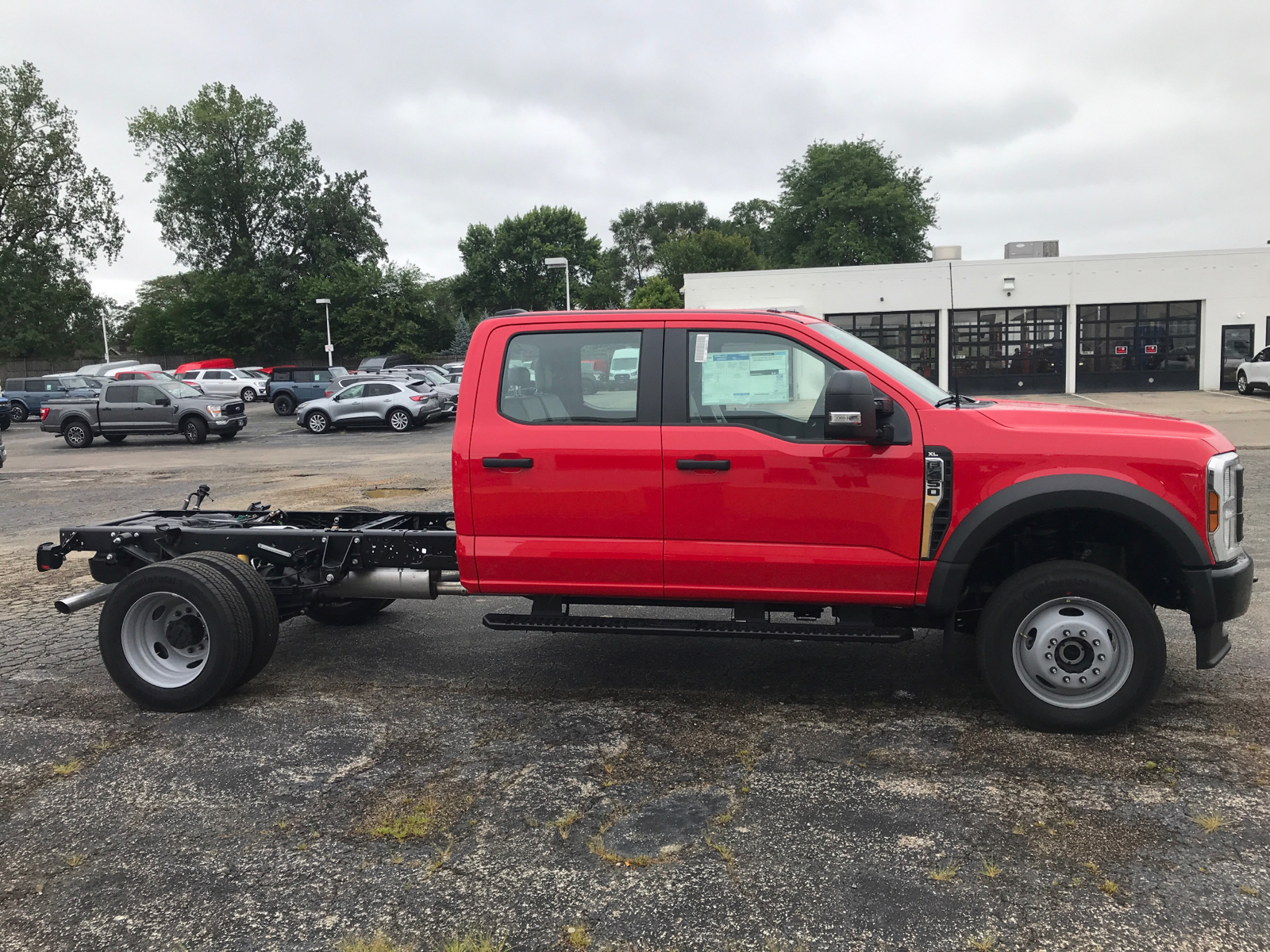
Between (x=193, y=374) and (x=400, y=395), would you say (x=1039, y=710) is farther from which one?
(x=193, y=374)

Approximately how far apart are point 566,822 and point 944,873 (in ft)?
4.54

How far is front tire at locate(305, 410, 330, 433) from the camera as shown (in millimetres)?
26781

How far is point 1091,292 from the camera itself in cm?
3072

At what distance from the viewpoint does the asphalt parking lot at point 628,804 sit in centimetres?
309

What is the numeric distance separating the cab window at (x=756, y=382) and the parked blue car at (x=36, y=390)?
3519cm

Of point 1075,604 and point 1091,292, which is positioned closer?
point 1075,604

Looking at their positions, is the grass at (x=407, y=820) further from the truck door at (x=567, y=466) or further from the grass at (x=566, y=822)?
the truck door at (x=567, y=466)

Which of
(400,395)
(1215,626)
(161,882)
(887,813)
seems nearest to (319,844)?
(161,882)

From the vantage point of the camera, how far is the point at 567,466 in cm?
473

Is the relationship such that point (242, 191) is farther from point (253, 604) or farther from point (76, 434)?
point (253, 604)

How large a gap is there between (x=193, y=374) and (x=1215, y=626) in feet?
141

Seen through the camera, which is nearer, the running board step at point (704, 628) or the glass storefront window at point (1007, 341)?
the running board step at point (704, 628)

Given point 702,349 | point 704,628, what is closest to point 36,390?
point 702,349

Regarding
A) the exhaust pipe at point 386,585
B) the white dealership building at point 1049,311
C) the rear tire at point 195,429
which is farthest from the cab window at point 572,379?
the white dealership building at point 1049,311
